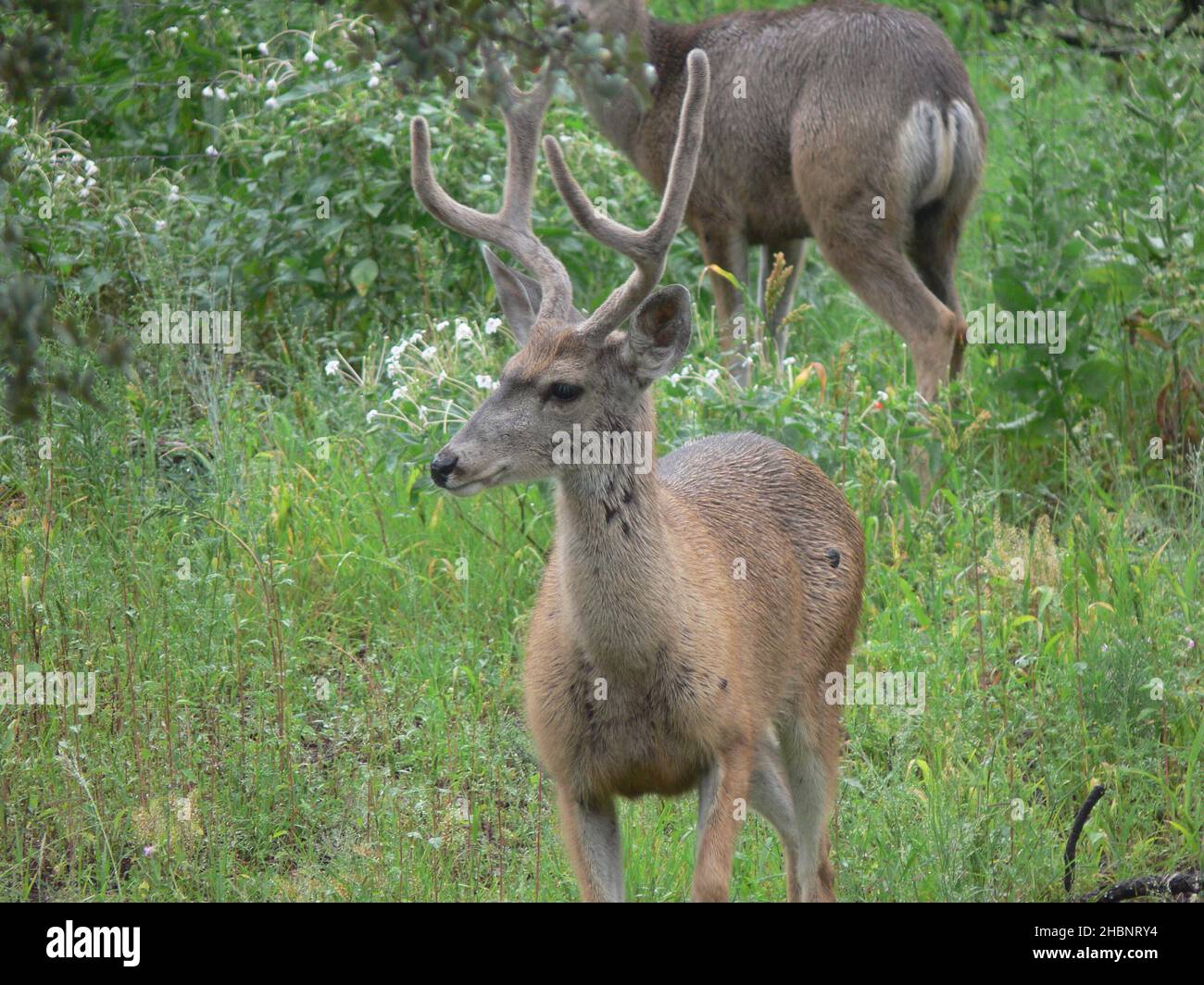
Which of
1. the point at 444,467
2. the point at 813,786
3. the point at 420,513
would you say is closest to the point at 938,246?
the point at 420,513

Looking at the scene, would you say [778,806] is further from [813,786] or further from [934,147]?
[934,147]

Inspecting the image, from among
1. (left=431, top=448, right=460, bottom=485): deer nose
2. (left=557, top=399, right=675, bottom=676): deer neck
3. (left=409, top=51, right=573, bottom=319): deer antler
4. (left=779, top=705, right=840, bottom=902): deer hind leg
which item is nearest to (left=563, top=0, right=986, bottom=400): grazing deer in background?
(left=409, top=51, right=573, bottom=319): deer antler

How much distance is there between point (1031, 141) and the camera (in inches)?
262

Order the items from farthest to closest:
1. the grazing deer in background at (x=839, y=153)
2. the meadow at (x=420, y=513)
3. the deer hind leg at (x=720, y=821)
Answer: the grazing deer in background at (x=839, y=153) < the meadow at (x=420, y=513) < the deer hind leg at (x=720, y=821)

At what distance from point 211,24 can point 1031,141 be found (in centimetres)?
460

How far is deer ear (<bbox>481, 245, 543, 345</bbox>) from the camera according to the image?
4.89 meters

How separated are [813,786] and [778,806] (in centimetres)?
16

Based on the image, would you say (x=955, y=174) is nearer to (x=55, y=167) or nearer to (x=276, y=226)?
(x=276, y=226)

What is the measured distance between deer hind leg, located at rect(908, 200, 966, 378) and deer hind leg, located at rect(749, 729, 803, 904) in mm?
3780

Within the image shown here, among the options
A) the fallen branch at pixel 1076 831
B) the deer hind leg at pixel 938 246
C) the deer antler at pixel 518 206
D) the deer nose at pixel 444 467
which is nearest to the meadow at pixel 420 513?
the fallen branch at pixel 1076 831

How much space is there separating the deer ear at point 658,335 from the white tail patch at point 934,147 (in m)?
3.62

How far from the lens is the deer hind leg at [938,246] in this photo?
7961 mm

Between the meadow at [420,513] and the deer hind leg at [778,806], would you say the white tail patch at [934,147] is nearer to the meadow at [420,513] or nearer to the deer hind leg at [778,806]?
the meadow at [420,513]

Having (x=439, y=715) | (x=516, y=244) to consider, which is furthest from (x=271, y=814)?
(x=516, y=244)
